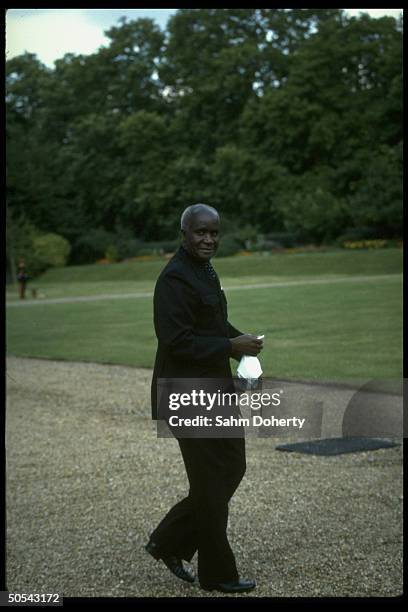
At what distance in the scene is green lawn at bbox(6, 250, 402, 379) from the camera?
1285 cm

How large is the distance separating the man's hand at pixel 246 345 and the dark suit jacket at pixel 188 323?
26 millimetres

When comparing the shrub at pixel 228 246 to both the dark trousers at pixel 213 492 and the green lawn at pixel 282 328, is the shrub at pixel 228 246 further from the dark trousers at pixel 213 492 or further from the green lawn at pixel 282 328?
the dark trousers at pixel 213 492

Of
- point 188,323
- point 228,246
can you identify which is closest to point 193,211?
point 188,323

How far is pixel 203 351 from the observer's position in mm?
3736

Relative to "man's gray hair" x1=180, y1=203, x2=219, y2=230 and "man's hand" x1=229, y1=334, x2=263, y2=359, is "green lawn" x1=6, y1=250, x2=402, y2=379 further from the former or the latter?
"man's gray hair" x1=180, y1=203, x2=219, y2=230

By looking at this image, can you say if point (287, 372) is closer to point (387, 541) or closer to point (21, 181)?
point (387, 541)

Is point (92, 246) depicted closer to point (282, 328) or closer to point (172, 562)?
point (282, 328)

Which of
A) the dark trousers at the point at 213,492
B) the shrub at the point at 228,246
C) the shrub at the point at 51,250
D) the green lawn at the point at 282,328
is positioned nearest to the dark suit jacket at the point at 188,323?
the dark trousers at the point at 213,492

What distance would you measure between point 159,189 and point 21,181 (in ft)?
16.9

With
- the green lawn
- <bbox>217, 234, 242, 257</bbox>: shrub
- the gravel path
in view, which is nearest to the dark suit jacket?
the gravel path

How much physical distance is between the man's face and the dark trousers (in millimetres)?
771

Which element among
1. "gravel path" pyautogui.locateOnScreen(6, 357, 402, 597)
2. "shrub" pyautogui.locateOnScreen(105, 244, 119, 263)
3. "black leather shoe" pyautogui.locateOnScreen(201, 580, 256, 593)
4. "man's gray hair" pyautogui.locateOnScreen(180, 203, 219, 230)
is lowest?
"gravel path" pyautogui.locateOnScreen(6, 357, 402, 597)

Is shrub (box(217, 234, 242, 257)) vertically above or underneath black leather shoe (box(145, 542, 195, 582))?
above

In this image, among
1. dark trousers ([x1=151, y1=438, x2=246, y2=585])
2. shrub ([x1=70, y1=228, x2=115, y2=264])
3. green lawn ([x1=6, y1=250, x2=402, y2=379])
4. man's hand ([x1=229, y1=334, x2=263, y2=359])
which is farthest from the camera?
shrub ([x1=70, y1=228, x2=115, y2=264])
